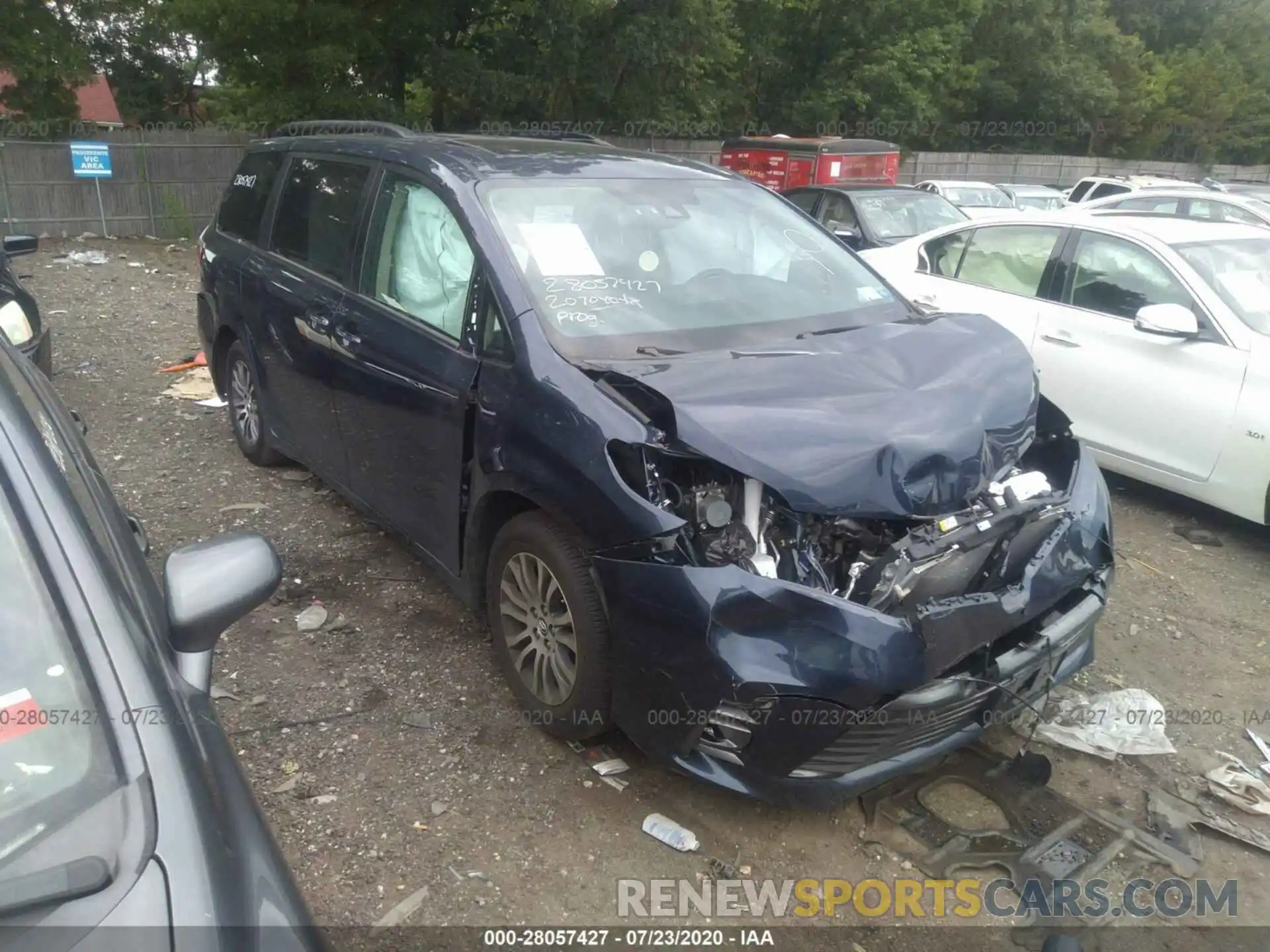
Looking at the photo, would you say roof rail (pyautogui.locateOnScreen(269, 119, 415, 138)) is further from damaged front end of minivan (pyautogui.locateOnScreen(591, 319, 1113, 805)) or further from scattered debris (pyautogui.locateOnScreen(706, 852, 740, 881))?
scattered debris (pyautogui.locateOnScreen(706, 852, 740, 881))

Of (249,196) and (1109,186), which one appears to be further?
(1109,186)

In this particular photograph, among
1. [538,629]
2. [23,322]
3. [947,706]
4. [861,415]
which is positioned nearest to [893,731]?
[947,706]

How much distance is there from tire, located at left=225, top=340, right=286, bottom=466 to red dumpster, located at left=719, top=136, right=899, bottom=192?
33.9 ft

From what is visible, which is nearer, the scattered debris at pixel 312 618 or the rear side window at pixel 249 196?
the scattered debris at pixel 312 618

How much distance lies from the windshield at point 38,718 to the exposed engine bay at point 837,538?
149 cm

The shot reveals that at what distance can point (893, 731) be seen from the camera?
258cm

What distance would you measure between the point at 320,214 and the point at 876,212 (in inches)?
291

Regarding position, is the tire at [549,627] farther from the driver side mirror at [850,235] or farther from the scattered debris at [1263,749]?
the driver side mirror at [850,235]

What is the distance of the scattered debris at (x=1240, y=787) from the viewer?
3215mm

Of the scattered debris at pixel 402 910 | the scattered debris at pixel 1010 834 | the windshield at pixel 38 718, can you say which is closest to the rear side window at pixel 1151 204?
the scattered debris at pixel 1010 834

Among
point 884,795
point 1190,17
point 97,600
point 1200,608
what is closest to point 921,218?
point 1200,608

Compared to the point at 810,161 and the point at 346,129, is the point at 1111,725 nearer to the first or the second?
the point at 346,129

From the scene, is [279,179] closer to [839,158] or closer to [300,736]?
[300,736]

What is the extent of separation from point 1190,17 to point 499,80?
38.1m
